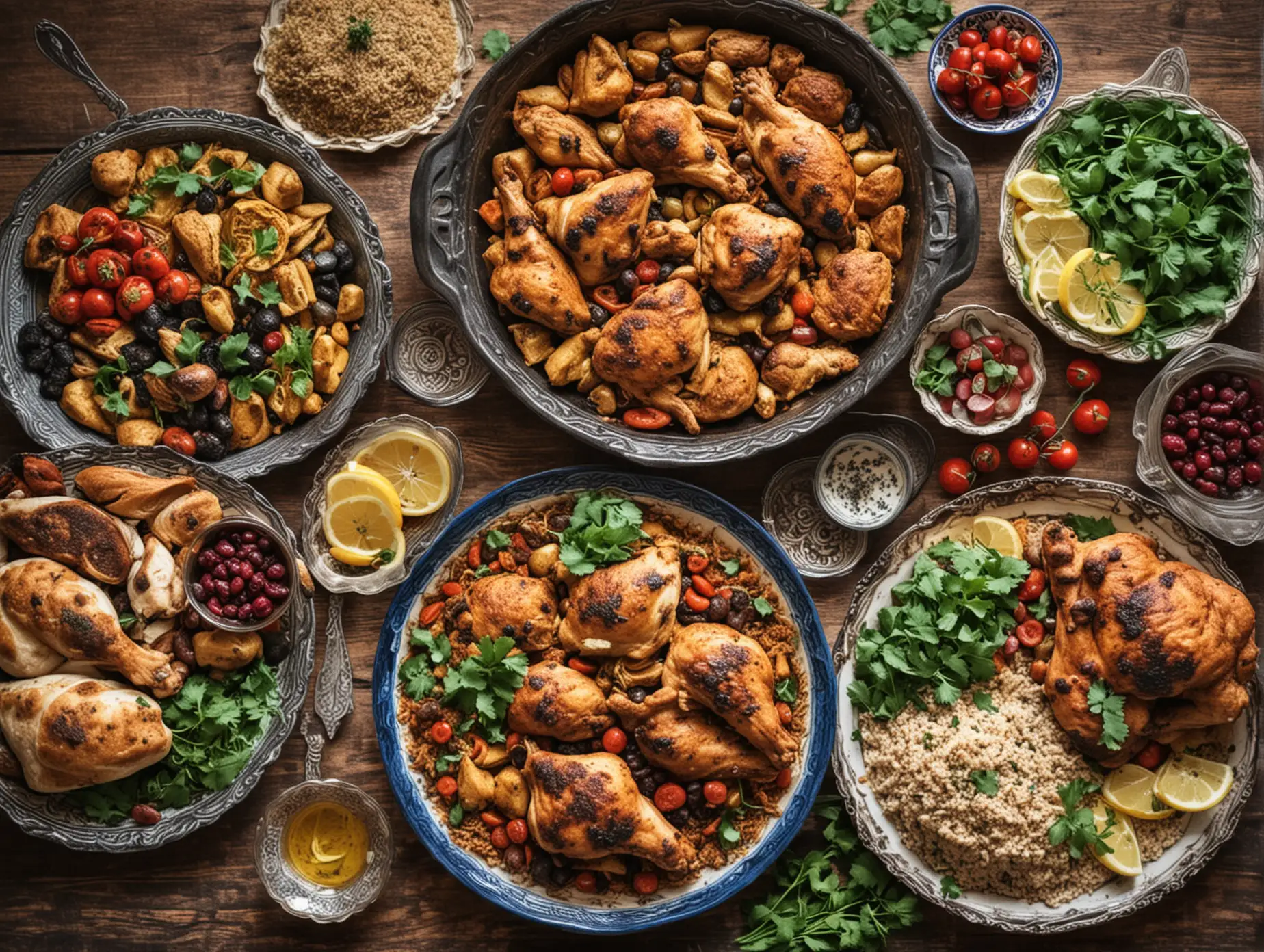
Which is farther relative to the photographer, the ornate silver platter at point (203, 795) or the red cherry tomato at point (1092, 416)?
the red cherry tomato at point (1092, 416)

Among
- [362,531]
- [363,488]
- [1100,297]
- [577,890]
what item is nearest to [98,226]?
[363,488]

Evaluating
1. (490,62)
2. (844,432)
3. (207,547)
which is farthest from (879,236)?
(207,547)

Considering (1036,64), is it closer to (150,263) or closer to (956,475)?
(956,475)

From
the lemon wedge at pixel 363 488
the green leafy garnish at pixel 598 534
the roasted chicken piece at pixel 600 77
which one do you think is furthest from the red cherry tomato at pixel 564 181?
the lemon wedge at pixel 363 488

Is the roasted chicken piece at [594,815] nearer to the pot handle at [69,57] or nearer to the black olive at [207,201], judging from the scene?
the black olive at [207,201]

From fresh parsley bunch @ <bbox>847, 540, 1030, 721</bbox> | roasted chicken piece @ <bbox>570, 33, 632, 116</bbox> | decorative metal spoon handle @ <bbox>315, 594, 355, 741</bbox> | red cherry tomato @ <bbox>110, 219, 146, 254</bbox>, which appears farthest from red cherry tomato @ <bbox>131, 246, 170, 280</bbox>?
fresh parsley bunch @ <bbox>847, 540, 1030, 721</bbox>

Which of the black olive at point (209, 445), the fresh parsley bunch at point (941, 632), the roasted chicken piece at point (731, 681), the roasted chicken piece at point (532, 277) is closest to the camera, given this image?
the roasted chicken piece at point (731, 681)

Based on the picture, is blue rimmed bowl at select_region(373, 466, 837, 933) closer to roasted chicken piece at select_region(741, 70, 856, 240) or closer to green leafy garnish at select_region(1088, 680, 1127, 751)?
green leafy garnish at select_region(1088, 680, 1127, 751)

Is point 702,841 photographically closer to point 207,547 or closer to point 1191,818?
point 1191,818
